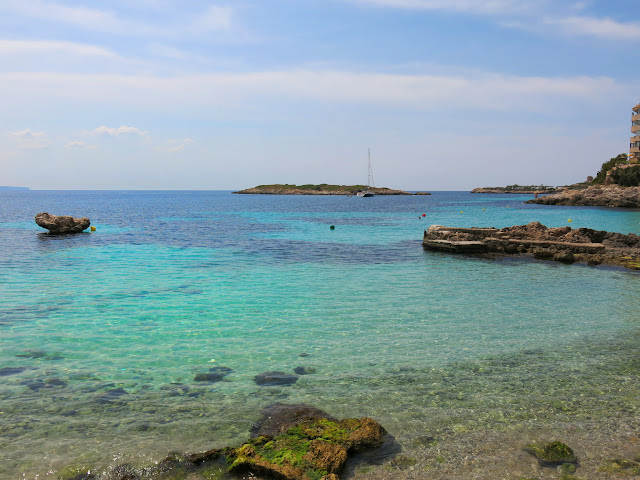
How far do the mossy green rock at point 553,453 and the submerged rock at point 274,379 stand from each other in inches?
166

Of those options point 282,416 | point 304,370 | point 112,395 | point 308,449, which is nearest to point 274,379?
point 304,370

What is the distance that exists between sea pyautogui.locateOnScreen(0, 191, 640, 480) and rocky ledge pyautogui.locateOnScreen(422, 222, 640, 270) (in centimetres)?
426

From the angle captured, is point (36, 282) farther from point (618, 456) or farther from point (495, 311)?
point (618, 456)

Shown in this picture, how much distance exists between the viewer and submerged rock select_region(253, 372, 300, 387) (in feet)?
27.1

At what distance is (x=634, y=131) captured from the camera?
92.7m

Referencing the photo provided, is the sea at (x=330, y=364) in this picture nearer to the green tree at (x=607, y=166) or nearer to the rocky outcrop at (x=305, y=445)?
the rocky outcrop at (x=305, y=445)

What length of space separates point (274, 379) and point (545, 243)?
929 inches

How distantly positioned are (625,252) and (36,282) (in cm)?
2995

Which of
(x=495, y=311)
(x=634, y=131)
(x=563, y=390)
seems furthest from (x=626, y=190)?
(x=563, y=390)

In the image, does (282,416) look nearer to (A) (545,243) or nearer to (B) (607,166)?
(A) (545,243)

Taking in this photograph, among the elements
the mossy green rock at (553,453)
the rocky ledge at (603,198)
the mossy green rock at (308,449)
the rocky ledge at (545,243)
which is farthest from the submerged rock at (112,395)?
the rocky ledge at (603,198)

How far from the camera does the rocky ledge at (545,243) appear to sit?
2378 cm

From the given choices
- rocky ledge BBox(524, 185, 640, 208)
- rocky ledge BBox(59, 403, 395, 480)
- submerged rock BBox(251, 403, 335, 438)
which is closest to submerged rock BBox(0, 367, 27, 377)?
rocky ledge BBox(59, 403, 395, 480)

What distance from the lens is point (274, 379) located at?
27.7ft
